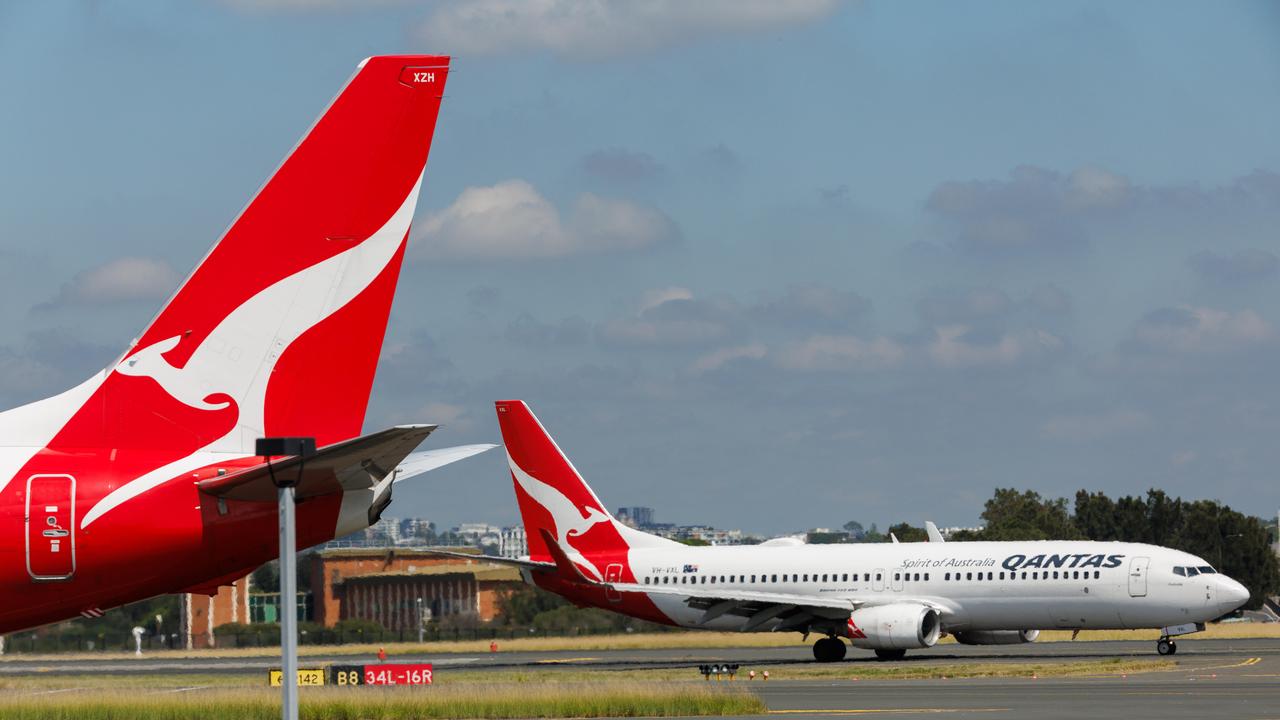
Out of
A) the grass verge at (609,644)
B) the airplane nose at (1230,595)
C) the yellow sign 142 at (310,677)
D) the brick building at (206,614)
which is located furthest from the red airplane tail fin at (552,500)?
the brick building at (206,614)

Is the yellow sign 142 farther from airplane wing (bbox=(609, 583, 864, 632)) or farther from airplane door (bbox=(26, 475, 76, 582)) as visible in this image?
airplane door (bbox=(26, 475, 76, 582))

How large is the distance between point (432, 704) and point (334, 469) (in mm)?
15848

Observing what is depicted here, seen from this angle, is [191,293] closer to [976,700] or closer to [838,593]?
[976,700]

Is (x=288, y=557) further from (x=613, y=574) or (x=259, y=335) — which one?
(x=613, y=574)

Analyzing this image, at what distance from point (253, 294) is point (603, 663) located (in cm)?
3501

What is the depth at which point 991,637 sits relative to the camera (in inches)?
1976

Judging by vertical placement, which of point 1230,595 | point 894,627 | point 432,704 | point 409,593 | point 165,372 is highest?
point 409,593

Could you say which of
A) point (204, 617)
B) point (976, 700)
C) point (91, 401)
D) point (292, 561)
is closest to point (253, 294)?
point (91, 401)

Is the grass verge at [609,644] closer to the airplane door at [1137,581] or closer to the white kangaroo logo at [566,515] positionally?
the white kangaroo logo at [566,515]

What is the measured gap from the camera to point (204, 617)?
78.2 meters

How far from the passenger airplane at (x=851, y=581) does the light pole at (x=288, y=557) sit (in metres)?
33.4

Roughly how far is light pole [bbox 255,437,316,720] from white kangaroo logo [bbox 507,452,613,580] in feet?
123

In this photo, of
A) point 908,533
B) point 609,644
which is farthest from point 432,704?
point 908,533

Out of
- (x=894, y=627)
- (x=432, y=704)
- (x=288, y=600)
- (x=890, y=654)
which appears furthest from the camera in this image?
(x=890, y=654)
